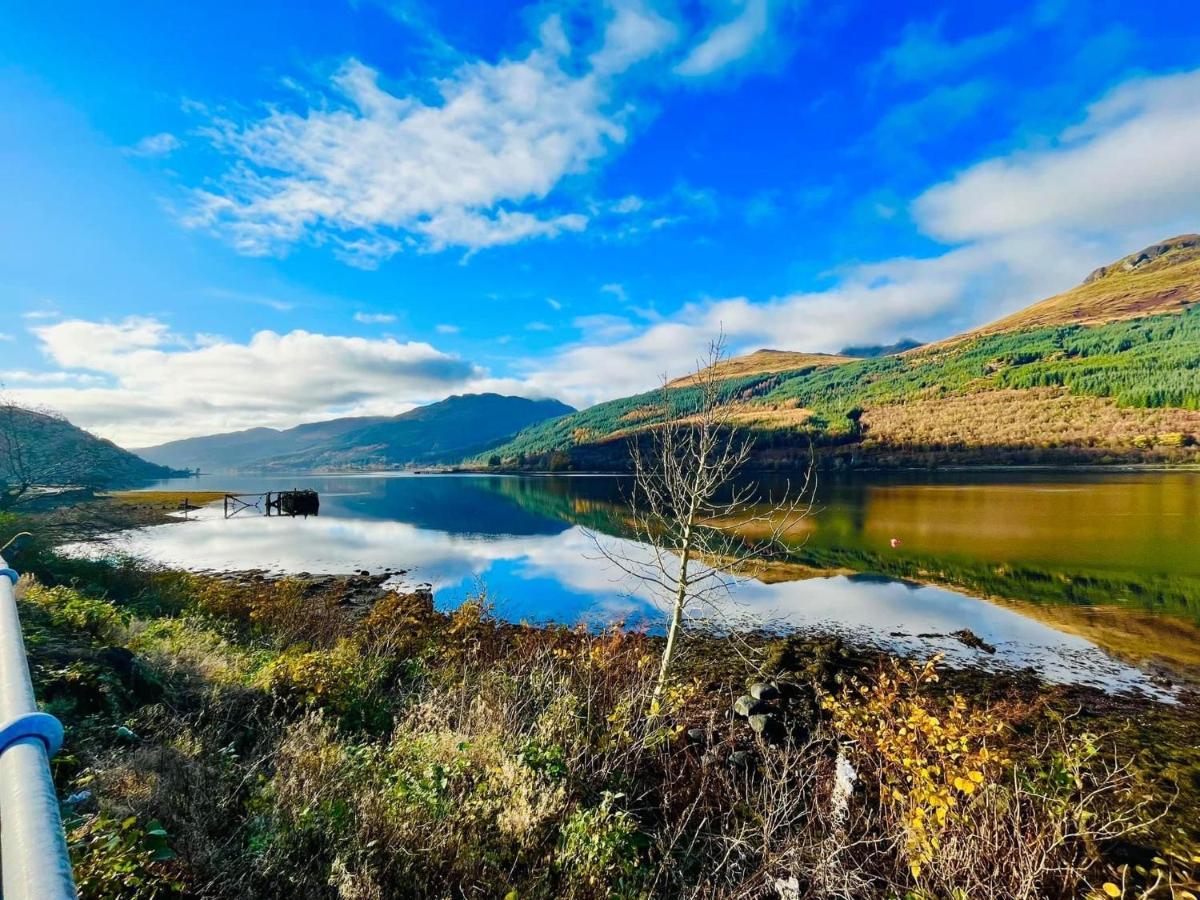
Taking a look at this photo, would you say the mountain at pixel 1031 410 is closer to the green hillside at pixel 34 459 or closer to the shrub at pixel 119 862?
the green hillside at pixel 34 459

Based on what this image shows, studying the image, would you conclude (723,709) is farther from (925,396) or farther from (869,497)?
(925,396)

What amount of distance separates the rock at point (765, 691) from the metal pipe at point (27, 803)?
39.0 feet

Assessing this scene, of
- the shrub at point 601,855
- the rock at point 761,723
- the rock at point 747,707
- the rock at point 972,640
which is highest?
the shrub at point 601,855

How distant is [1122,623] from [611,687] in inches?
786

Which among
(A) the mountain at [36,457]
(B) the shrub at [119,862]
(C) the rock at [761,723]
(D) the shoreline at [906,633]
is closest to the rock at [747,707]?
(C) the rock at [761,723]

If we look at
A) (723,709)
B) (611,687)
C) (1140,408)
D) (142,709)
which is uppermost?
(1140,408)

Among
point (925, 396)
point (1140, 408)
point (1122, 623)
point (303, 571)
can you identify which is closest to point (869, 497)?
point (1122, 623)

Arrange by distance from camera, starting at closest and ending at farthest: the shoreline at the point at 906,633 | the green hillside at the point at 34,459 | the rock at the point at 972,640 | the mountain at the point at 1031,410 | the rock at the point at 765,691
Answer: the rock at the point at 765,691, the shoreline at the point at 906,633, the rock at the point at 972,640, the green hillside at the point at 34,459, the mountain at the point at 1031,410

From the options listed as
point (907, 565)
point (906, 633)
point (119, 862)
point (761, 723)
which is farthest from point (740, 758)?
point (907, 565)

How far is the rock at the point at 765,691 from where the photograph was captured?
37.6 ft

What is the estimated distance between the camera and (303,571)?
3097 centimetres

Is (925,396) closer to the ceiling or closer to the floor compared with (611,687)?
closer to the ceiling

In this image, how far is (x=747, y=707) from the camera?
34.7 feet

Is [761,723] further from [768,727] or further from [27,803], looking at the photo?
[27,803]
